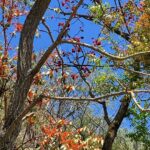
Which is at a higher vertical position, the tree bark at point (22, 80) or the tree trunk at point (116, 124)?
the tree trunk at point (116, 124)

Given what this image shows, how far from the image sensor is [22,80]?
4680 millimetres

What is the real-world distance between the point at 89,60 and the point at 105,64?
413mm

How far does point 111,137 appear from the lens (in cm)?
1080

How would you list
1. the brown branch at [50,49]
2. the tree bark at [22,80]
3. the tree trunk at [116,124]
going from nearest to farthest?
the brown branch at [50,49] < the tree bark at [22,80] < the tree trunk at [116,124]

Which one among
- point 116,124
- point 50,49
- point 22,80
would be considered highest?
point 116,124

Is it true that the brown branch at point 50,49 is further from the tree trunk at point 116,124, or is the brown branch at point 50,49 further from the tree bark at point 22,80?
the tree trunk at point 116,124

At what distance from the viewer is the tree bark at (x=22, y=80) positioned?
4.61 meters

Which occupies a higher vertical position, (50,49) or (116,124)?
(116,124)

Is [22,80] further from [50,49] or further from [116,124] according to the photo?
[116,124]

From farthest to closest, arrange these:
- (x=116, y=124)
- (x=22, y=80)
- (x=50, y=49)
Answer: (x=116, y=124) < (x=22, y=80) < (x=50, y=49)

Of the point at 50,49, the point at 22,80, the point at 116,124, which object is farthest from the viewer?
the point at 116,124

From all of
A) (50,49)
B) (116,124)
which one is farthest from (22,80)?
(116,124)

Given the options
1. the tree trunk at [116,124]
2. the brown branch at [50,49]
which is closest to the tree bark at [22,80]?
the brown branch at [50,49]

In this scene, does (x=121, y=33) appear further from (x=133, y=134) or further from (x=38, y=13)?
(x=38, y=13)
